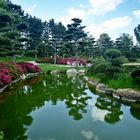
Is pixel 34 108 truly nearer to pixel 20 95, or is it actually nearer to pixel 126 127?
pixel 20 95

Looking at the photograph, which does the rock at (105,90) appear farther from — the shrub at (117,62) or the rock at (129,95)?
the shrub at (117,62)

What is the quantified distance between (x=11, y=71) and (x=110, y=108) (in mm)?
14936

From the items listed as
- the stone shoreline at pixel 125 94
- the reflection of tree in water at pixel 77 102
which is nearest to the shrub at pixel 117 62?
the stone shoreline at pixel 125 94

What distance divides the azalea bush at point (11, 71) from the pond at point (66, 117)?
2478mm

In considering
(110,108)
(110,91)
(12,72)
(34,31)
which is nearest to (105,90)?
(110,91)

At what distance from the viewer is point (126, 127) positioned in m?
12.3

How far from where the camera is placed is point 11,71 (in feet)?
92.9

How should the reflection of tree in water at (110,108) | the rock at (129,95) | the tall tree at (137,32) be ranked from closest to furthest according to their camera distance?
the reflection of tree in water at (110,108), the rock at (129,95), the tall tree at (137,32)

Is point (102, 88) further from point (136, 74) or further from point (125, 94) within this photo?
point (125, 94)

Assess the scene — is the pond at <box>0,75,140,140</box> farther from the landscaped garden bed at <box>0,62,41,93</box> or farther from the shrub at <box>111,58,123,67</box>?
the shrub at <box>111,58,123,67</box>

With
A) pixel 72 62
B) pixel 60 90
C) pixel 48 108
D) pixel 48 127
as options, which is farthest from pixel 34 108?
pixel 72 62

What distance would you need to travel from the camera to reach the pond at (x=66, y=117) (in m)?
11.0

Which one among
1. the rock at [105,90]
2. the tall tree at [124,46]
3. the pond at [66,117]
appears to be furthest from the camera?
the tall tree at [124,46]

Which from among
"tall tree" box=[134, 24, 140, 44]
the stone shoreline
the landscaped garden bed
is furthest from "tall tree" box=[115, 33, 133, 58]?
the stone shoreline
